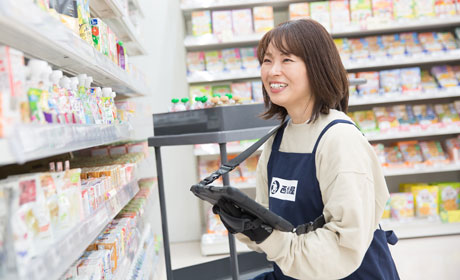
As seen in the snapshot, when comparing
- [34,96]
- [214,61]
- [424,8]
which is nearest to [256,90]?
[214,61]

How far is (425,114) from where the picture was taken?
416 cm

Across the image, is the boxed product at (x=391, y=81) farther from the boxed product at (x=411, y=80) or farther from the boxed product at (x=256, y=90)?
the boxed product at (x=256, y=90)

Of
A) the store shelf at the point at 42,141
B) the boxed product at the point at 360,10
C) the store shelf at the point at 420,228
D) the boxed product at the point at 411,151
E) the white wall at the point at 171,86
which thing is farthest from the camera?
the white wall at the point at 171,86

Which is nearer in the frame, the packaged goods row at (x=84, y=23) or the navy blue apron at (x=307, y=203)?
the navy blue apron at (x=307, y=203)

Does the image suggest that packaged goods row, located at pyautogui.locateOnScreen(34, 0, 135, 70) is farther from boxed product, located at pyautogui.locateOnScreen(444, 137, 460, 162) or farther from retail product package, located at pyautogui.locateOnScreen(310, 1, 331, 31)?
boxed product, located at pyautogui.locateOnScreen(444, 137, 460, 162)

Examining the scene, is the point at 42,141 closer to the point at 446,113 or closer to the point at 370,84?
the point at 370,84

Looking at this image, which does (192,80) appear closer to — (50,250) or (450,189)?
(450,189)

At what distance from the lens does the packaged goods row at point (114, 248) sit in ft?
5.40

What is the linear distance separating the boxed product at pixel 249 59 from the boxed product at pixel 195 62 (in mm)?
373

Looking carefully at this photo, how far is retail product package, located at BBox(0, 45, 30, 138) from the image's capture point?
884mm

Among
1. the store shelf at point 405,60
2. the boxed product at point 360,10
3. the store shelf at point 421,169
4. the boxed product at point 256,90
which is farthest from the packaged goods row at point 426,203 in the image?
the boxed product at point 360,10

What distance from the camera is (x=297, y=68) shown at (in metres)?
1.36

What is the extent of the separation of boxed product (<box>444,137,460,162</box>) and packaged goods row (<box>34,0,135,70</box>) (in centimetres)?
310

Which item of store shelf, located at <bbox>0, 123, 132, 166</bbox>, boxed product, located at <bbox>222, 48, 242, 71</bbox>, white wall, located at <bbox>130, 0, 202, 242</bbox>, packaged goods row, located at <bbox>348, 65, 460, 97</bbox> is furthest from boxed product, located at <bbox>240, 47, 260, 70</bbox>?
store shelf, located at <bbox>0, 123, 132, 166</bbox>
